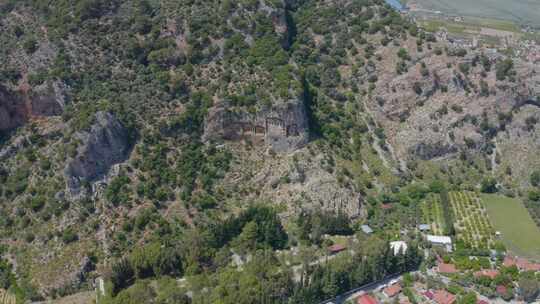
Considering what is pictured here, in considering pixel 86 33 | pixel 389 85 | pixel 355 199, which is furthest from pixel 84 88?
pixel 389 85

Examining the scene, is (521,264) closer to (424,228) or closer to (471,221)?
(471,221)

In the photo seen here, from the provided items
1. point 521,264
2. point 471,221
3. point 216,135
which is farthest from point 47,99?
point 521,264

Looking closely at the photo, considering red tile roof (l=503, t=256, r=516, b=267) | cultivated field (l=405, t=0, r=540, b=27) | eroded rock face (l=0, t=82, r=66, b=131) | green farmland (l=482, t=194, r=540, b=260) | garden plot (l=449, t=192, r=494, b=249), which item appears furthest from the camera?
cultivated field (l=405, t=0, r=540, b=27)

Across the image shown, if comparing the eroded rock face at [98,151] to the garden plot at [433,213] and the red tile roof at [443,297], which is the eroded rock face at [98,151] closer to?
the garden plot at [433,213]

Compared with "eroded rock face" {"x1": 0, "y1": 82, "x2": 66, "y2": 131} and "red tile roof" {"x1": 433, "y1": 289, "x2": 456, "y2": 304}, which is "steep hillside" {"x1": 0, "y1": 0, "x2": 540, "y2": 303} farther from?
"red tile roof" {"x1": 433, "y1": 289, "x2": 456, "y2": 304}

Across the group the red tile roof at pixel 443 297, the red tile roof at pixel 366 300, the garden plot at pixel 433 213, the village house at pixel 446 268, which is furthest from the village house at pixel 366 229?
the red tile roof at pixel 443 297

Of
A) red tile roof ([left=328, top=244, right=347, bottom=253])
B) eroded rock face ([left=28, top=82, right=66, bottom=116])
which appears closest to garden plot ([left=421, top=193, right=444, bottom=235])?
red tile roof ([left=328, top=244, right=347, bottom=253])

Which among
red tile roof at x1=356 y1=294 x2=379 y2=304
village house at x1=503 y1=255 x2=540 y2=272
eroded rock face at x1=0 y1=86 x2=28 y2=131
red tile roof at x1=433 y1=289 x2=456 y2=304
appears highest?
eroded rock face at x1=0 y1=86 x2=28 y2=131
